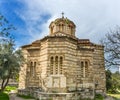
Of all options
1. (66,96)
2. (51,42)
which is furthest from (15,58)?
(66,96)

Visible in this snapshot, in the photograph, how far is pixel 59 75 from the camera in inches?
921

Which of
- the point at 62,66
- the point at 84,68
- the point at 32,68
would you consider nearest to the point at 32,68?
the point at 32,68

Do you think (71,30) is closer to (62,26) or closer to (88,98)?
A: (62,26)

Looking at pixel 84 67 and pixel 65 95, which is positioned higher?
pixel 84 67

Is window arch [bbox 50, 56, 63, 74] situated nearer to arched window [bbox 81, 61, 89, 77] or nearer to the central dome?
arched window [bbox 81, 61, 89, 77]

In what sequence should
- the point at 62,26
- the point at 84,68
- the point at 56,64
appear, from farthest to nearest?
the point at 62,26 < the point at 84,68 < the point at 56,64

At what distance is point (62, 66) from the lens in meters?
23.6

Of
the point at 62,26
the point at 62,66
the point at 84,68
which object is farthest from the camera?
the point at 62,26

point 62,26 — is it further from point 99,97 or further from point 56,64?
point 99,97

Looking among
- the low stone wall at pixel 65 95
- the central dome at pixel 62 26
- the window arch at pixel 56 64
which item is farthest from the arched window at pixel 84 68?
the central dome at pixel 62 26

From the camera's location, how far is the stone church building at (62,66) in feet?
76.9

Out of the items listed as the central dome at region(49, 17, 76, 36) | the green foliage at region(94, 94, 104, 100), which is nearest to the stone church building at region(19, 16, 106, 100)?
the central dome at region(49, 17, 76, 36)

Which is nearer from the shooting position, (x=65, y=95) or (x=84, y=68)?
(x=65, y=95)

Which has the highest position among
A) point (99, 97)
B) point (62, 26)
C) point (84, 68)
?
point (62, 26)
